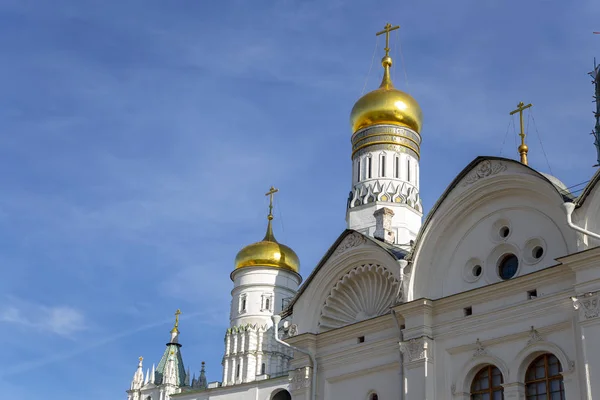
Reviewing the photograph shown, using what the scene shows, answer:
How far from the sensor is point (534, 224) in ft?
59.1

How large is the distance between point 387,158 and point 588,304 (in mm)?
13714

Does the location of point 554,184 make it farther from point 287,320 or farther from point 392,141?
point 392,141

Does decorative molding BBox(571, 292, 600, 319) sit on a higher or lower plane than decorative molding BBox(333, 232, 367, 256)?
lower

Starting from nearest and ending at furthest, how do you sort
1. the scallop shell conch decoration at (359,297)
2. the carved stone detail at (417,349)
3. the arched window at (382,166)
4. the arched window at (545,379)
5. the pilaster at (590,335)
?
the pilaster at (590,335)
the arched window at (545,379)
the carved stone detail at (417,349)
the scallop shell conch decoration at (359,297)
the arched window at (382,166)

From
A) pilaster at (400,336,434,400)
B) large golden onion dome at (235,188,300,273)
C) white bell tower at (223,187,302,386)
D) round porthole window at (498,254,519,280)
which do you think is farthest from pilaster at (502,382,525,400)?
large golden onion dome at (235,188,300,273)

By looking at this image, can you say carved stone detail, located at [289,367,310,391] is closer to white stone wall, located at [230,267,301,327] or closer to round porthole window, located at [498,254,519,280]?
round porthole window, located at [498,254,519,280]

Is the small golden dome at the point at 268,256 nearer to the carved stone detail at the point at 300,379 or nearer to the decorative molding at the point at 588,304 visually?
the carved stone detail at the point at 300,379

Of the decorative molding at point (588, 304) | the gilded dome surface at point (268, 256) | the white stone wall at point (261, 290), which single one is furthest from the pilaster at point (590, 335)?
the gilded dome surface at point (268, 256)

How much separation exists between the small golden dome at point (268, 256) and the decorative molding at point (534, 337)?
64.7 ft

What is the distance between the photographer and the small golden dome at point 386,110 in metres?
29.4

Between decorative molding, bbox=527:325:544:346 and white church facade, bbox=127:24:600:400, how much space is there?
0.03 m

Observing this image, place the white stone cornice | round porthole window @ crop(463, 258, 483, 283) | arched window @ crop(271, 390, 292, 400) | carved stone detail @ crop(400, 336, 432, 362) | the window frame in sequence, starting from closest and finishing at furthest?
the white stone cornice, the window frame, carved stone detail @ crop(400, 336, 432, 362), round porthole window @ crop(463, 258, 483, 283), arched window @ crop(271, 390, 292, 400)

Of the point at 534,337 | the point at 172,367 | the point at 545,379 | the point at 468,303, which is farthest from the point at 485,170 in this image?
the point at 172,367

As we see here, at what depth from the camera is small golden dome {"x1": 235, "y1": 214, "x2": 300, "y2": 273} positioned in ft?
119
